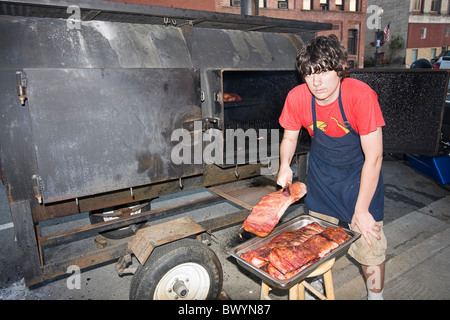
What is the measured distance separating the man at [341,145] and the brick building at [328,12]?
767 inches

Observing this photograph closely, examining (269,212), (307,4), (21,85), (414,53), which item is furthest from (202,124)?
(414,53)

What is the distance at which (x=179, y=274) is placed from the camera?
306cm

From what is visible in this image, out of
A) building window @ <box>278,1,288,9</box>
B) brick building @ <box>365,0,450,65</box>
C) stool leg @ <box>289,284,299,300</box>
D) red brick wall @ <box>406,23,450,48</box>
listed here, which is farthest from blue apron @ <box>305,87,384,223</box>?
red brick wall @ <box>406,23,450,48</box>

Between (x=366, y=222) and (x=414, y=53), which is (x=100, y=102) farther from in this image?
(x=414, y=53)

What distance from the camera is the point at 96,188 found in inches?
116

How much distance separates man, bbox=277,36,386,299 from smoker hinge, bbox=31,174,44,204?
2220 millimetres

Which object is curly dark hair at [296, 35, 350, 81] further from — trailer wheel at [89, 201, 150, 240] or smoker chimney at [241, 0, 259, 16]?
trailer wheel at [89, 201, 150, 240]

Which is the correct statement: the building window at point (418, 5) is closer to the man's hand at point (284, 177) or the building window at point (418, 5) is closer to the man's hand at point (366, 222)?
the man's hand at point (284, 177)

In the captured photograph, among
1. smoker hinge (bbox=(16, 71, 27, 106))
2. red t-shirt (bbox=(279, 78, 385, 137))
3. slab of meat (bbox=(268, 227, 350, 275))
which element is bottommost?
slab of meat (bbox=(268, 227, 350, 275))

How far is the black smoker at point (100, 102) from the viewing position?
8.48 feet

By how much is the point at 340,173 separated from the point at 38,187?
2867mm

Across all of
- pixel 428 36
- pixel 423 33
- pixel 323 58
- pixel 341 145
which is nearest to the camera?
pixel 323 58

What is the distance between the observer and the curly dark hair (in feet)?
7.84
